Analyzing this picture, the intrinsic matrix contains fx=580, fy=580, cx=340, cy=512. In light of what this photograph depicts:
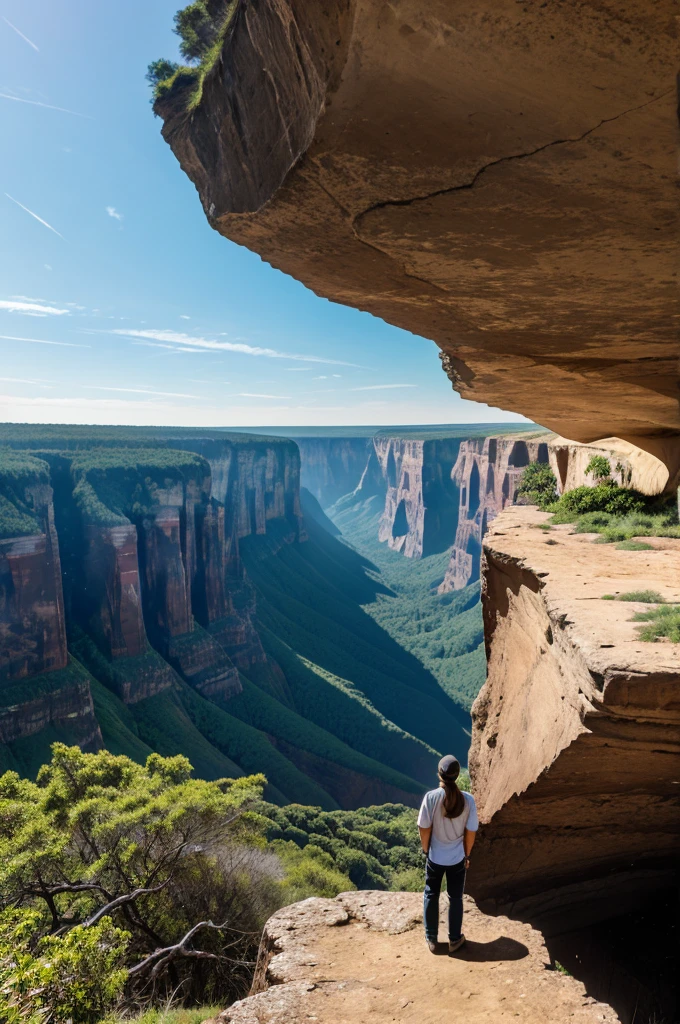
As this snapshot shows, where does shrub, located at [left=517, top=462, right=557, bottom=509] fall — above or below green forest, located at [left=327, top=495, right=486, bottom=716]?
above

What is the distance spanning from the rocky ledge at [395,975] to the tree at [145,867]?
358 cm

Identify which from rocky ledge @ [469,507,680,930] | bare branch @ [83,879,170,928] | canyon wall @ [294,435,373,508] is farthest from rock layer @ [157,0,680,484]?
canyon wall @ [294,435,373,508]

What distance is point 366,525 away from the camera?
550ft

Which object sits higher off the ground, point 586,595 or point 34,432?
point 34,432

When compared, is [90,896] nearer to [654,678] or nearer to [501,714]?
[501,714]

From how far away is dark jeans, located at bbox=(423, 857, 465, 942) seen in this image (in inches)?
237

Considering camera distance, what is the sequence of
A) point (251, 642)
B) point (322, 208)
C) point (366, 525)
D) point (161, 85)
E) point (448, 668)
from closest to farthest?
point (322, 208)
point (161, 85)
point (251, 642)
point (448, 668)
point (366, 525)

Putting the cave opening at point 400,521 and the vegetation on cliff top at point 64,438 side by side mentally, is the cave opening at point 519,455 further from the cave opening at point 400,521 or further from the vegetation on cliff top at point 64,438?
the cave opening at point 400,521

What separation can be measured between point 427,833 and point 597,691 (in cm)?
226

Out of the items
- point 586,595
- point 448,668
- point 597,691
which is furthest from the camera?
point 448,668

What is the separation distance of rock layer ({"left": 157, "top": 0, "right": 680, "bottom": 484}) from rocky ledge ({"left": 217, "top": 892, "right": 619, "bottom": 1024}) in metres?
6.39

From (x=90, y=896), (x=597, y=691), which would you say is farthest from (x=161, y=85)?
(x=90, y=896)

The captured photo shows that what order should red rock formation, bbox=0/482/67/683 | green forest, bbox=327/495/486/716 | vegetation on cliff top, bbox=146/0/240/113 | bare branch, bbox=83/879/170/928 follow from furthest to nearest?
green forest, bbox=327/495/486/716 → red rock formation, bbox=0/482/67/683 → bare branch, bbox=83/879/170/928 → vegetation on cliff top, bbox=146/0/240/113

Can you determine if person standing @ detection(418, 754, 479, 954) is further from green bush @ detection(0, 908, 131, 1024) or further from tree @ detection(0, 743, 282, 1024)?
tree @ detection(0, 743, 282, 1024)
